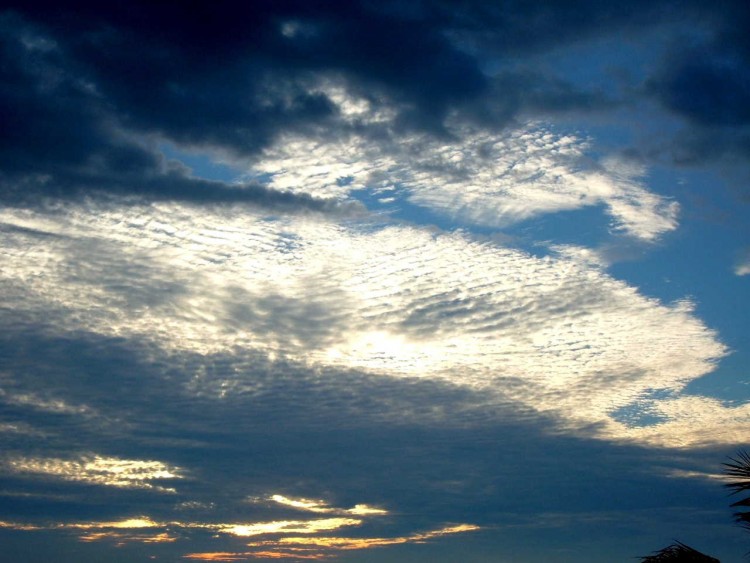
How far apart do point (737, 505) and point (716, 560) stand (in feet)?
7.85

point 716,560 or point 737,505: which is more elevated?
point 737,505

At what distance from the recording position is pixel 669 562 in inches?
1020

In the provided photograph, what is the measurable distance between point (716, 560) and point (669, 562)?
57.3 inches

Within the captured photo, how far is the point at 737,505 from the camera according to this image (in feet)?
87.8

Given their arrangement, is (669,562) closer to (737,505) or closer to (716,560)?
(716,560)

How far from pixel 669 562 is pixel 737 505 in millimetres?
3235

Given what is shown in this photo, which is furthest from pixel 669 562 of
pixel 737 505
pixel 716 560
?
pixel 737 505

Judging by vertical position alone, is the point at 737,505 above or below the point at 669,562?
above

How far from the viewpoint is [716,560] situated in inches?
997
